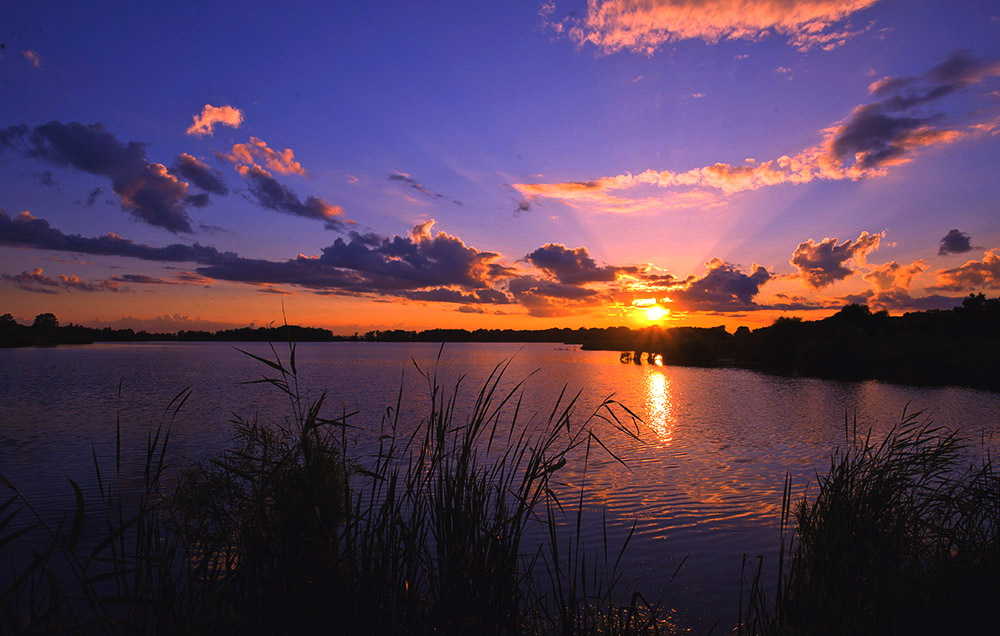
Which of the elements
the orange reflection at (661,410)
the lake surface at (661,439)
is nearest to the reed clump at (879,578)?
the lake surface at (661,439)

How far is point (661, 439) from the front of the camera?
937 inches

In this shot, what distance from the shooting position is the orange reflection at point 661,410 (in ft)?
83.6

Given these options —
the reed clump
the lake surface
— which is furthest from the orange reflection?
the reed clump

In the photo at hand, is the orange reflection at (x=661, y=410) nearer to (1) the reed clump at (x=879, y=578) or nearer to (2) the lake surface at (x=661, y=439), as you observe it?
(2) the lake surface at (x=661, y=439)

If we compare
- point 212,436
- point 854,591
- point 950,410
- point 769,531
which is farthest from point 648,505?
point 950,410

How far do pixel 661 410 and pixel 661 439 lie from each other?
921 centimetres

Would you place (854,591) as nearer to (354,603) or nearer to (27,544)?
(354,603)

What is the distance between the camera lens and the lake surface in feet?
36.7

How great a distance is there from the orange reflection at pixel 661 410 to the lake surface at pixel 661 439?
12 centimetres

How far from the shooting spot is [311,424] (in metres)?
4.51

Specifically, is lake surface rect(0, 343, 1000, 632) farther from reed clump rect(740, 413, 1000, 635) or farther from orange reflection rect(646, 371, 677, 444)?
reed clump rect(740, 413, 1000, 635)

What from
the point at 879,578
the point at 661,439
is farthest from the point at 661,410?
the point at 879,578

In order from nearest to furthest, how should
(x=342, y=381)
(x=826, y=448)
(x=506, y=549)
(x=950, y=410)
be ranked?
(x=506, y=549) → (x=826, y=448) → (x=950, y=410) → (x=342, y=381)

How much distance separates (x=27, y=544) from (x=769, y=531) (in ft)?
53.9
